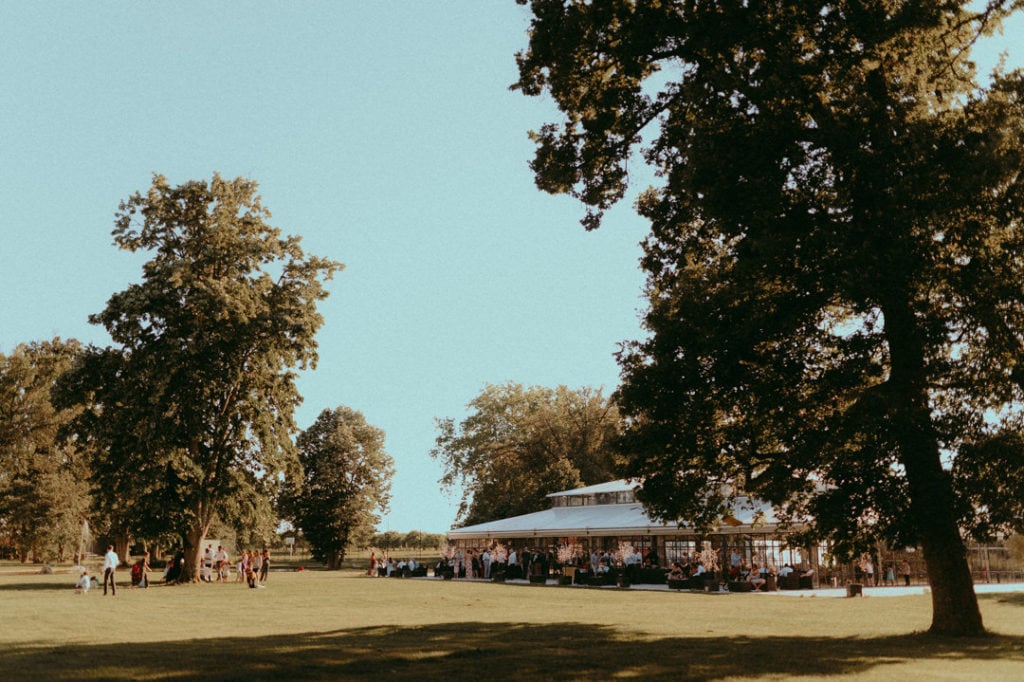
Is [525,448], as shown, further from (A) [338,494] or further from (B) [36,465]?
(B) [36,465]

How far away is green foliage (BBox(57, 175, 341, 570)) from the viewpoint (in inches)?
1469

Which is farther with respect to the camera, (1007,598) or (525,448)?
(525,448)

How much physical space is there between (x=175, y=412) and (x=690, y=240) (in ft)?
86.4

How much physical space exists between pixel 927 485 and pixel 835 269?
12.9ft

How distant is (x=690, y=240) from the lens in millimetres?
19766

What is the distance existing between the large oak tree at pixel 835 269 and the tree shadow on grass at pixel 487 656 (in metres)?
2.14

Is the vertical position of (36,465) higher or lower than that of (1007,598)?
higher

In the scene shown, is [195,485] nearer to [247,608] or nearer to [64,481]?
[247,608]

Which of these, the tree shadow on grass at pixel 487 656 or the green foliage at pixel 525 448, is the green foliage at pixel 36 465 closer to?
the green foliage at pixel 525 448

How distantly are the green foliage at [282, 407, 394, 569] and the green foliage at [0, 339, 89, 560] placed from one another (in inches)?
589

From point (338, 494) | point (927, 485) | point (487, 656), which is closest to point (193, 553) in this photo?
point (338, 494)

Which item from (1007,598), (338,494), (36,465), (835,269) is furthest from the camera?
(338,494)

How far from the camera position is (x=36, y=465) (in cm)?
6259

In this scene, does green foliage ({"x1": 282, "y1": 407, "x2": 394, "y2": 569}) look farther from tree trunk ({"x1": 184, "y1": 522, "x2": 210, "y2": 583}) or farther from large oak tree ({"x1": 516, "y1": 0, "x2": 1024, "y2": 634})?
large oak tree ({"x1": 516, "y1": 0, "x2": 1024, "y2": 634})
